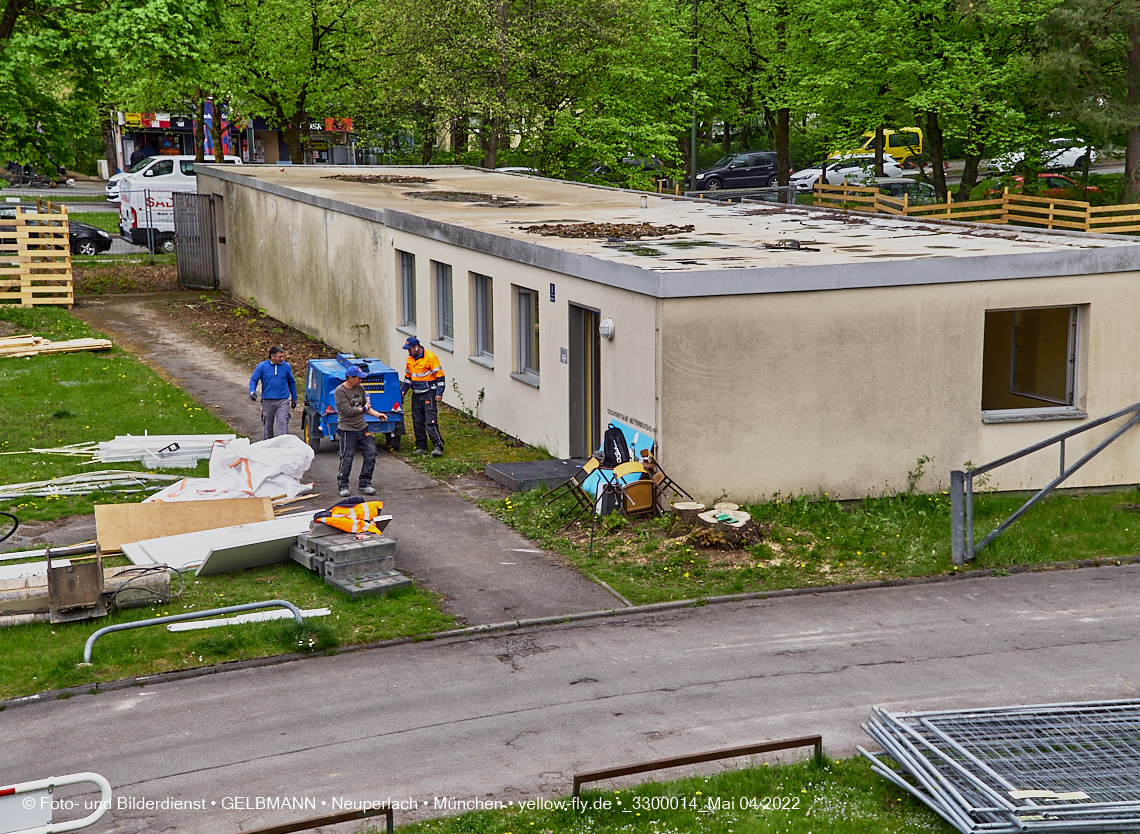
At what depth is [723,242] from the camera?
17422 millimetres

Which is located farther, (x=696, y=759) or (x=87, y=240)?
(x=87, y=240)

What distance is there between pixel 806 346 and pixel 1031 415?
126 inches

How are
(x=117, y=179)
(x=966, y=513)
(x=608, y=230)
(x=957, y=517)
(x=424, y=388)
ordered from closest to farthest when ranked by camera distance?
(x=957, y=517) → (x=966, y=513) → (x=424, y=388) → (x=608, y=230) → (x=117, y=179)

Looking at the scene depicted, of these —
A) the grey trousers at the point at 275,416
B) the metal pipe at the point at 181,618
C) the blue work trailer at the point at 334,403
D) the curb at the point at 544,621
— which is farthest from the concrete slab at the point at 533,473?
the metal pipe at the point at 181,618

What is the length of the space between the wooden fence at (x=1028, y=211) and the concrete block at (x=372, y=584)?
1759 cm

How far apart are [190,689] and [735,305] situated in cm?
720

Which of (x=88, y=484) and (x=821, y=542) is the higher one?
(x=88, y=484)

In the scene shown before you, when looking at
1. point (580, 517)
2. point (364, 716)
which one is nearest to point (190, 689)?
point (364, 716)

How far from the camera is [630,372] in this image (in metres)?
14.4

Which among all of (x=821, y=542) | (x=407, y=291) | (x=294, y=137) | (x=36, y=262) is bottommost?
(x=821, y=542)

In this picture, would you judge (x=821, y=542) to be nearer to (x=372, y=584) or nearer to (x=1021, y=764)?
(x=372, y=584)

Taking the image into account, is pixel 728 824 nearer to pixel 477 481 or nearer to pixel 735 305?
pixel 735 305

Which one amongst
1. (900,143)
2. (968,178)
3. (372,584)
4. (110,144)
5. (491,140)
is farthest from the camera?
(110,144)

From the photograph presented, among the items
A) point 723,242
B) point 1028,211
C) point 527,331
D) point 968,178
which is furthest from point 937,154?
point 527,331
